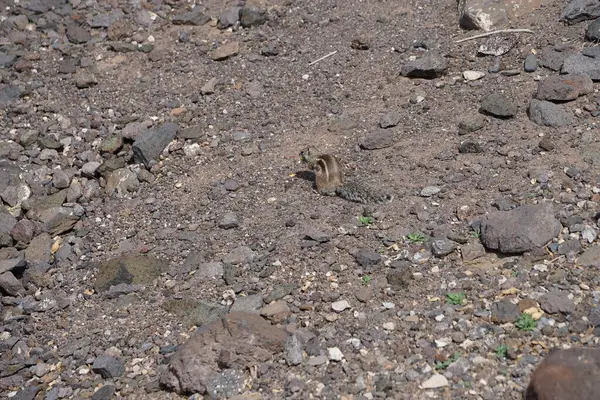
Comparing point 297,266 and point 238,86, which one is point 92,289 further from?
point 238,86

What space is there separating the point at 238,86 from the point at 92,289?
→ 2.27 metres

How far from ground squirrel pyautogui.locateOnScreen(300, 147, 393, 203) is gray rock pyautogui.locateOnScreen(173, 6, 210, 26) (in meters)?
2.53

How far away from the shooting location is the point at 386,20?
23.4 ft

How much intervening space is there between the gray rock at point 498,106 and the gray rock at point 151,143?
2389mm

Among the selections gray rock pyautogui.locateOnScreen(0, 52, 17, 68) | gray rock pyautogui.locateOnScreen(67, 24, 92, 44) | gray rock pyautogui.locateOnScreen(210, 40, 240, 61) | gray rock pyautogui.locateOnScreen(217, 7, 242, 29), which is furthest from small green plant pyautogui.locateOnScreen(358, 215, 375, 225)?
gray rock pyautogui.locateOnScreen(0, 52, 17, 68)

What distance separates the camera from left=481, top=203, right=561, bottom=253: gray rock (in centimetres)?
481

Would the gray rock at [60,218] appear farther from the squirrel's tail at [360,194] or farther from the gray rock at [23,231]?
the squirrel's tail at [360,194]

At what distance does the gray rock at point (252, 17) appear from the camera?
738cm

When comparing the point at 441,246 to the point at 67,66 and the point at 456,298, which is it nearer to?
the point at 456,298

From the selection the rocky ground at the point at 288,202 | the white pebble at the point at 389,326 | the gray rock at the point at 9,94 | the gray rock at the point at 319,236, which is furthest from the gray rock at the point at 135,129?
the white pebble at the point at 389,326

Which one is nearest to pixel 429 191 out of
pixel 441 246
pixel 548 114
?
pixel 441 246

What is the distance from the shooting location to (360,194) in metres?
5.46

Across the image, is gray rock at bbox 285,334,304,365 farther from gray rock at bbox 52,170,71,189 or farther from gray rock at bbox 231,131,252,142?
gray rock at bbox 52,170,71,189

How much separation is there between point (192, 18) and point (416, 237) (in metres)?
3.58
